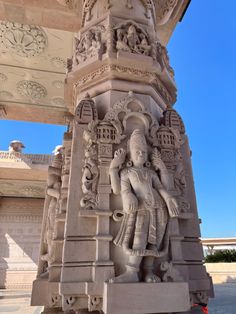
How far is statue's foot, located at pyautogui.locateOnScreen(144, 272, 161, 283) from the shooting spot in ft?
7.30

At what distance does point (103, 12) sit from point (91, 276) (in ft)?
13.5

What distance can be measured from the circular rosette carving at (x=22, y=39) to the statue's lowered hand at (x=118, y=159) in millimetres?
5947

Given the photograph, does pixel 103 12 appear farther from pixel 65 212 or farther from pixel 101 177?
pixel 65 212

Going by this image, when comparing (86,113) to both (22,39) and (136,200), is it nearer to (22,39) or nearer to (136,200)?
(136,200)

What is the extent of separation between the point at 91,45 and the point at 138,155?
82.6 inches

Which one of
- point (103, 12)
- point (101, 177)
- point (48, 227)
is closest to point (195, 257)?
point (101, 177)

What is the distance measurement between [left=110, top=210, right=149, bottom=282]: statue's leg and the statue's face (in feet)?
1.76

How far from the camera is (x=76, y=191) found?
8.87 feet

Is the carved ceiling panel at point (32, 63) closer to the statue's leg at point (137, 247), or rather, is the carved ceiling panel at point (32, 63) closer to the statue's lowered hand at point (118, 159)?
the statue's lowered hand at point (118, 159)

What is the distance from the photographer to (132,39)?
3.64 meters

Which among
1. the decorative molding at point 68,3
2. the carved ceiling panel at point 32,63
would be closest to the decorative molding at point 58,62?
the carved ceiling panel at point 32,63

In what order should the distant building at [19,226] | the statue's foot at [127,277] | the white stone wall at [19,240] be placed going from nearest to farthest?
the statue's foot at [127,277]
the distant building at [19,226]
the white stone wall at [19,240]

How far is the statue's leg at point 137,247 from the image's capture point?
7.29ft

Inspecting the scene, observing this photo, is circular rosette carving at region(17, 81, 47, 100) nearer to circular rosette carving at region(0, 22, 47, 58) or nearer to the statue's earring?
circular rosette carving at region(0, 22, 47, 58)
